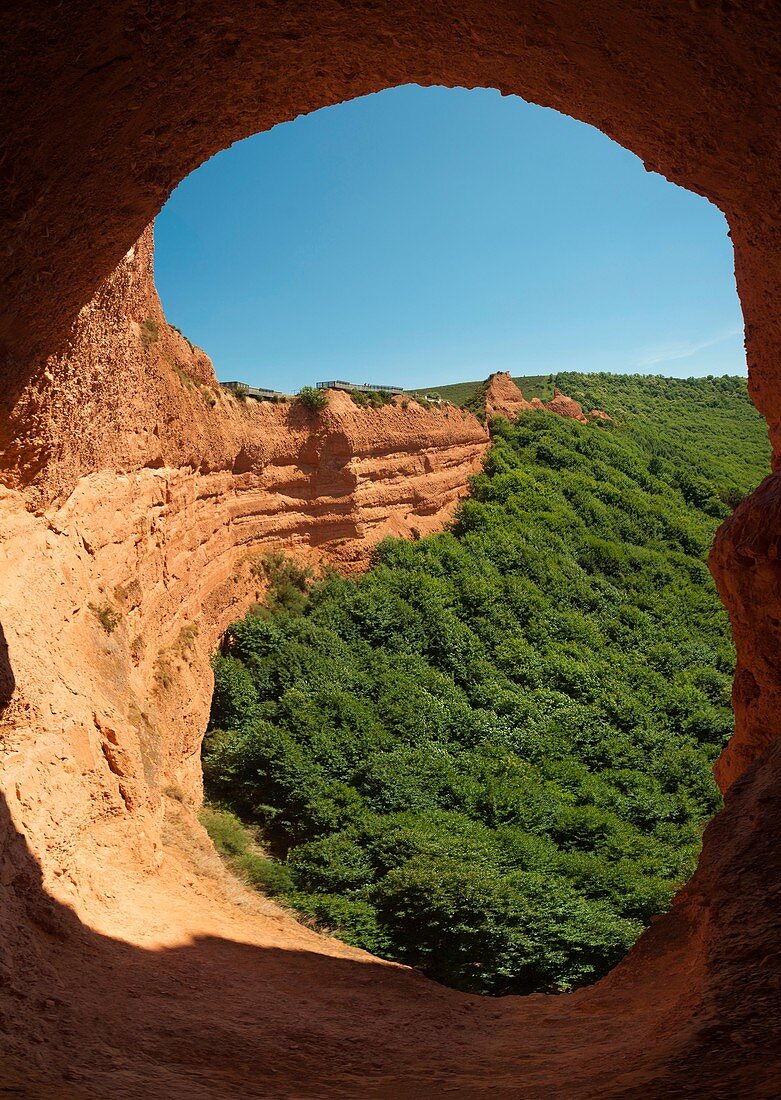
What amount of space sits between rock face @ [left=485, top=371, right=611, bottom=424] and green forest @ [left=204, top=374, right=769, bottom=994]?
5009mm

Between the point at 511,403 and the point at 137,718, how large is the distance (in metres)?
25.7

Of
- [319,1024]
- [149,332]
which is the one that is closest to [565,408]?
[149,332]

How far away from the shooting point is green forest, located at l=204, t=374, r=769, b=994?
9.32 m

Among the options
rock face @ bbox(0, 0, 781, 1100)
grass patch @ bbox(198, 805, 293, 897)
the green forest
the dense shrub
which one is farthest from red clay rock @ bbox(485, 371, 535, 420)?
rock face @ bbox(0, 0, 781, 1100)

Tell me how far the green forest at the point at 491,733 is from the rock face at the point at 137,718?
5.62 feet

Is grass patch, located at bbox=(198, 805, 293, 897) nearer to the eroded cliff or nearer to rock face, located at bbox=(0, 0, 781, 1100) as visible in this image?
the eroded cliff

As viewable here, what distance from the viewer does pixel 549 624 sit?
18.8 meters

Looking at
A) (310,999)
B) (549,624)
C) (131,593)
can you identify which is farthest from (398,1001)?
(549,624)

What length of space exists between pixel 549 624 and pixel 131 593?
1223 centimetres

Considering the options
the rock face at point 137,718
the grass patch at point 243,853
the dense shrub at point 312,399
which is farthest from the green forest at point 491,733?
the dense shrub at point 312,399

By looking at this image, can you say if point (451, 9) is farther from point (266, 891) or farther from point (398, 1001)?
point (266, 891)

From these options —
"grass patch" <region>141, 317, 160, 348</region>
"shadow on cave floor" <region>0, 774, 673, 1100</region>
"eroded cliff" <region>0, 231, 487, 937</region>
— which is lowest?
"shadow on cave floor" <region>0, 774, 673, 1100</region>

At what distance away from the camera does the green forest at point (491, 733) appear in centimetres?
932

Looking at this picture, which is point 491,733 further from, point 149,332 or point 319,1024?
point 149,332
